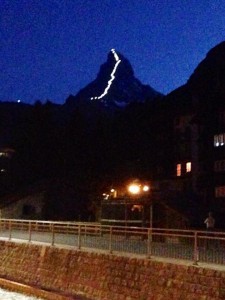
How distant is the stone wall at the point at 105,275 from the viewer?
1466 cm

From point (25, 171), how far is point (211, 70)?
24999 millimetres

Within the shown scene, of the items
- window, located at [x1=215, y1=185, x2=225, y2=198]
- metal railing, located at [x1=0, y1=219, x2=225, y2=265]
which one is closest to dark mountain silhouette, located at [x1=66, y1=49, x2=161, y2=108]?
window, located at [x1=215, y1=185, x2=225, y2=198]

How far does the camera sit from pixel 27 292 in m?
21.5

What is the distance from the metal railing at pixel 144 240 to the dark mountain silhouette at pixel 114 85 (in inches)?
5290

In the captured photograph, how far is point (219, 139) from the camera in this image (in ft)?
150

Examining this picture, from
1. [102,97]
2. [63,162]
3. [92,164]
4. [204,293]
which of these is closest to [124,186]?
[92,164]

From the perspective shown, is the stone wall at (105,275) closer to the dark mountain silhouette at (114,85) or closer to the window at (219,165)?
the window at (219,165)

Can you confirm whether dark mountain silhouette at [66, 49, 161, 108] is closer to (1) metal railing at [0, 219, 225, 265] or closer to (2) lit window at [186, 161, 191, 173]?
(2) lit window at [186, 161, 191, 173]

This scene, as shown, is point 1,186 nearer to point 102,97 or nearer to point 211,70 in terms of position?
point 211,70

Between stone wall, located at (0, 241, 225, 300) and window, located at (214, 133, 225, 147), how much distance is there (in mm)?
24788

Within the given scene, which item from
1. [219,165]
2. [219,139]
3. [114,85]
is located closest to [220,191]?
[219,165]

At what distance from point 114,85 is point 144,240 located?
152 metres

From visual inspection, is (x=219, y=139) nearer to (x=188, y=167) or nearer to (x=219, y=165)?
(x=219, y=165)

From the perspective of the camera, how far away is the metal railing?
54.7 ft
